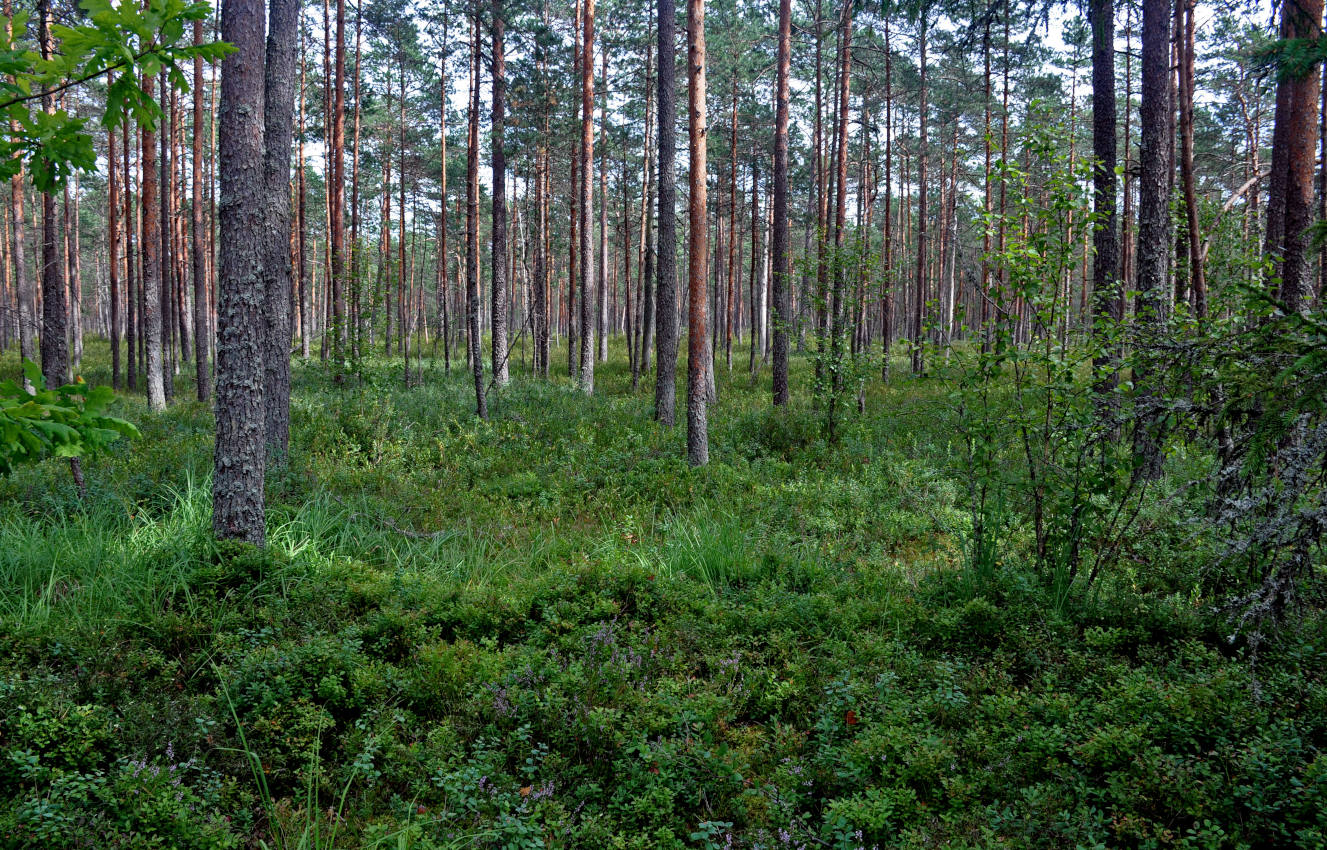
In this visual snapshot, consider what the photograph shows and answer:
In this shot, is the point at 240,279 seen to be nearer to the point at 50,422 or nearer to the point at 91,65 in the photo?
the point at 91,65

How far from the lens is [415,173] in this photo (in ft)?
105

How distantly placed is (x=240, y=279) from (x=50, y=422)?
4.21 meters

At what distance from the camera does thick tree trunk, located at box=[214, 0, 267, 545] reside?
5.49 m

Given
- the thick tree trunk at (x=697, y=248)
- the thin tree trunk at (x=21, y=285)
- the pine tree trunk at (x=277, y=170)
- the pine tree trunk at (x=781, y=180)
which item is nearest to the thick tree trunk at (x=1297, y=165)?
the thick tree trunk at (x=697, y=248)

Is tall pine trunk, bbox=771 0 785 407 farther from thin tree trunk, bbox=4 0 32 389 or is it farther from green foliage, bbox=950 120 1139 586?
thin tree trunk, bbox=4 0 32 389

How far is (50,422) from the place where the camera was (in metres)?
1.84

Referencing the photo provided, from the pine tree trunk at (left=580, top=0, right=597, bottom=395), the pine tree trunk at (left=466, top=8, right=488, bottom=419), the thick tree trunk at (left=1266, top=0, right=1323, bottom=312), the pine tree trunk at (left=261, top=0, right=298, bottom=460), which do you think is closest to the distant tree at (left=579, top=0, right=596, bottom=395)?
the pine tree trunk at (left=580, top=0, right=597, bottom=395)

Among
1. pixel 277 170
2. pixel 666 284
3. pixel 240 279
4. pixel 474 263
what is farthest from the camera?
pixel 666 284

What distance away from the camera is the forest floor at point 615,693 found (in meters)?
3.17

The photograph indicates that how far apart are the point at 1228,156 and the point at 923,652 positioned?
112 feet

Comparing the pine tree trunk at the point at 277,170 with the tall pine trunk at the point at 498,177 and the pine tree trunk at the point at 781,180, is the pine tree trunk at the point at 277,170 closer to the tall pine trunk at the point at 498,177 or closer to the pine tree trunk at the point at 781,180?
the tall pine trunk at the point at 498,177

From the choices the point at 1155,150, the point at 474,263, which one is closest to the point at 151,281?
the point at 474,263

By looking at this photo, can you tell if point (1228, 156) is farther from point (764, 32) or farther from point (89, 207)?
point (89, 207)

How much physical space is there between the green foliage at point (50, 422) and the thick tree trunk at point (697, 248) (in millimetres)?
8342
